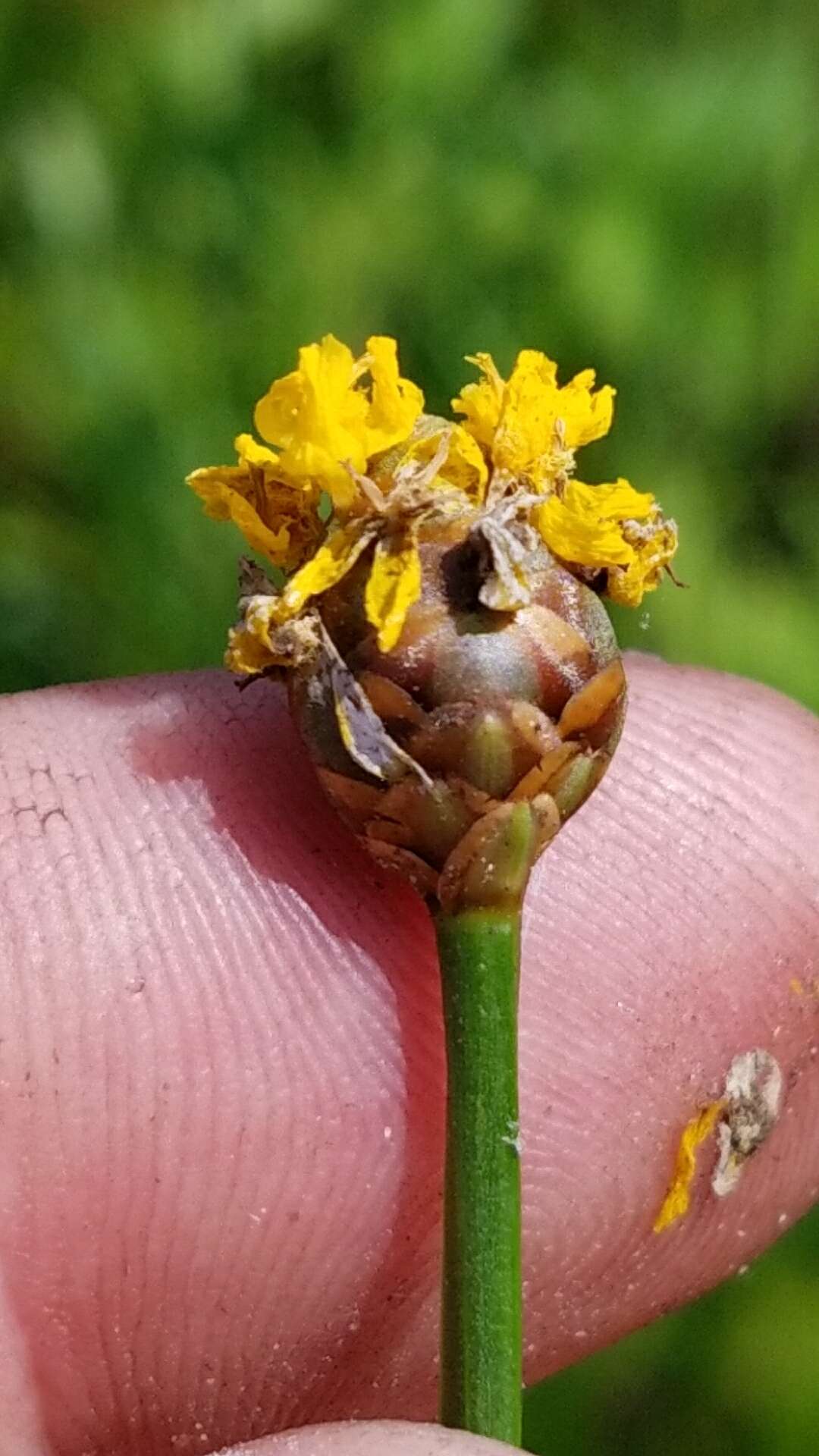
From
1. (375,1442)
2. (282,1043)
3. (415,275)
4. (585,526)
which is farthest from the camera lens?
(415,275)

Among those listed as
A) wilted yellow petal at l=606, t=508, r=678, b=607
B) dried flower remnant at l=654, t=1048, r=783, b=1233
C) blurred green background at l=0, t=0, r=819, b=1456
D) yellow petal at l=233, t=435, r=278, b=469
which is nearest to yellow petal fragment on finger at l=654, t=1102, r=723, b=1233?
dried flower remnant at l=654, t=1048, r=783, b=1233

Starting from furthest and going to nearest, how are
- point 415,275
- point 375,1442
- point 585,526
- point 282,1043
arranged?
point 415,275
point 282,1043
point 585,526
point 375,1442

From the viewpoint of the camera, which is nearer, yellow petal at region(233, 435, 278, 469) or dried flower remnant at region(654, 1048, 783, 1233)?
yellow petal at region(233, 435, 278, 469)

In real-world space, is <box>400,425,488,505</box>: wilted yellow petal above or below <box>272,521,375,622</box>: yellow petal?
above

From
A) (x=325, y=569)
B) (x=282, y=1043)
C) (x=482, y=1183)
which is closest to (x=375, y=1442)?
(x=482, y=1183)

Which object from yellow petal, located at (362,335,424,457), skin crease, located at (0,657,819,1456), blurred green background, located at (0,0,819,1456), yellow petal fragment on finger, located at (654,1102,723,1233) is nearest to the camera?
yellow petal, located at (362,335,424,457)

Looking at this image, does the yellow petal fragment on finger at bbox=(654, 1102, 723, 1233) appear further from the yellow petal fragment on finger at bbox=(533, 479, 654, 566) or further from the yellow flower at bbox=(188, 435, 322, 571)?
the yellow flower at bbox=(188, 435, 322, 571)

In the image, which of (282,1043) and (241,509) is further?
(282,1043)

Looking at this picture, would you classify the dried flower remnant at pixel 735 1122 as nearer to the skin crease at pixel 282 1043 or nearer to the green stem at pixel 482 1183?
the skin crease at pixel 282 1043

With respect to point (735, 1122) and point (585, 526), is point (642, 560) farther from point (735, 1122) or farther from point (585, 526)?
point (735, 1122)
